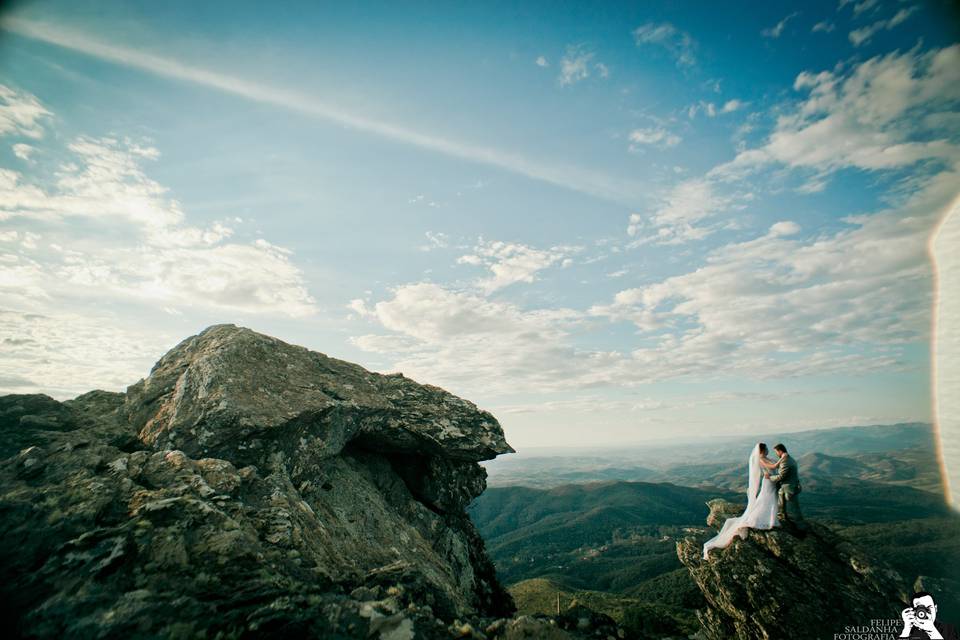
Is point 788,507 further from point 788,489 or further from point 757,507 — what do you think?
point 757,507

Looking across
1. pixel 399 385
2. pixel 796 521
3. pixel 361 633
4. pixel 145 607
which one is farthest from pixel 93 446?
pixel 796 521

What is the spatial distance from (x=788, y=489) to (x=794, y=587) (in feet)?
12.4

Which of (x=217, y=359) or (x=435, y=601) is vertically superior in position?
(x=217, y=359)

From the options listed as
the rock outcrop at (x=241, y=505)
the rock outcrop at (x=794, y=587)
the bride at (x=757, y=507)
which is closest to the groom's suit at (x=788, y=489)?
the bride at (x=757, y=507)

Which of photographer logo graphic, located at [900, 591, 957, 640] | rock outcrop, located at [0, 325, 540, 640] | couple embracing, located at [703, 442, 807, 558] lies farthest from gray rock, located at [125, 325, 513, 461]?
photographer logo graphic, located at [900, 591, 957, 640]

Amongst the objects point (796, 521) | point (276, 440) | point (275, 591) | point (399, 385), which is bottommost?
point (796, 521)

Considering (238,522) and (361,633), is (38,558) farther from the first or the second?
(361,633)

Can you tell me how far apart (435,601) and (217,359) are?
13.6 metres

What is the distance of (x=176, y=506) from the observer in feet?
30.0

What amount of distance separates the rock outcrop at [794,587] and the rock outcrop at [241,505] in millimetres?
11677

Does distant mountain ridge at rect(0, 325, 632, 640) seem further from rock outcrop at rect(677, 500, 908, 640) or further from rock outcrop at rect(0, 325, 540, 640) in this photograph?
rock outcrop at rect(677, 500, 908, 640)

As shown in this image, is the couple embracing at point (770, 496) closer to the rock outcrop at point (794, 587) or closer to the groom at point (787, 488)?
the groom at point (787, 488)

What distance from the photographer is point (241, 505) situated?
10703mm

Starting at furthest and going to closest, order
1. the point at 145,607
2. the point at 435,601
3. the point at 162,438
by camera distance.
A: the point at 162,438
the point at 435,601
the point at 145,607
